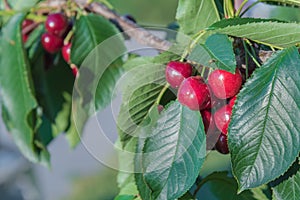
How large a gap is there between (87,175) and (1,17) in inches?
123

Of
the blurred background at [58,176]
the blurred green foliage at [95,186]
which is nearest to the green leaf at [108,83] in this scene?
the blurred background at [58,176]

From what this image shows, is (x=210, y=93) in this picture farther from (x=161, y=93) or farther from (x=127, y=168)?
(x=127, y=168)

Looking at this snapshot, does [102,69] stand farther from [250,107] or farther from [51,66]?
[250,107]

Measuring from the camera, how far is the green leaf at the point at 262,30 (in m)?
0.65

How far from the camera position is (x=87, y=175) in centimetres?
424

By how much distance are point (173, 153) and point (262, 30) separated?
162mm

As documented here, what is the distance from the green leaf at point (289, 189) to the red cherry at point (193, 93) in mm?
128

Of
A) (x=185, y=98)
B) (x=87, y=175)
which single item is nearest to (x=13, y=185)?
(x=87, y=175)

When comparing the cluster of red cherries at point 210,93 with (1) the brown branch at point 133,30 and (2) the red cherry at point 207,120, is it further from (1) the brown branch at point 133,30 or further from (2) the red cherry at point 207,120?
(1) the brown branch at point 133,30

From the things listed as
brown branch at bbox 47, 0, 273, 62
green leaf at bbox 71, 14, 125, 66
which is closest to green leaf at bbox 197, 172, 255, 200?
brown branch at bbox 47, 0, 273, 62

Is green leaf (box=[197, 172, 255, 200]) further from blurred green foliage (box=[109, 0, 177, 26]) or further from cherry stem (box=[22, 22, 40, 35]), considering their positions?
blurred green foliage (box=[109, 0, 177, 26])

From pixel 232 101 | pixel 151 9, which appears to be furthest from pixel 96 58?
pixel 151 9

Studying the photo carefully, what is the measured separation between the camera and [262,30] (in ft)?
2.13

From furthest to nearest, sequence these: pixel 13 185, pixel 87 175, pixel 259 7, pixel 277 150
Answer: pixel 87 175 → pixel 13 185 → pixel 259 7 → pixel 277 150
